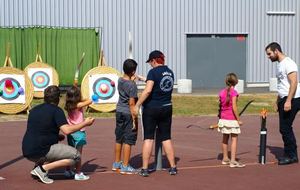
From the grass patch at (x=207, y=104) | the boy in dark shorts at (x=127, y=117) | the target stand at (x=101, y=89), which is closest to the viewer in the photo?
the boy in dark shorts at (x=127, y=117)

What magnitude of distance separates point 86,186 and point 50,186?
1.58ft

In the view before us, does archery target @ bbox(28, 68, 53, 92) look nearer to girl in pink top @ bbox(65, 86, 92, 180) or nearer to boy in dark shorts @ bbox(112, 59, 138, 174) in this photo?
boy in dark shorts @ bbox(112, 59, 138, 174)

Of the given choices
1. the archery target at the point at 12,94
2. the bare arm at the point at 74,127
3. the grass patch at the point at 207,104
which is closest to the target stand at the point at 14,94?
the archery target at the point at 12,94

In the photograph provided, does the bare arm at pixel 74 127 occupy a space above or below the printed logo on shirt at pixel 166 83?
below

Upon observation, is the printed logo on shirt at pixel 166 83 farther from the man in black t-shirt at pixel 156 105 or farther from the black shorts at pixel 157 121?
the black shorts at pixel 157 121

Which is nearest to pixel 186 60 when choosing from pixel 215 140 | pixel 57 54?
pixel 57 54

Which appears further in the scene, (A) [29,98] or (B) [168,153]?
(A) [29,98]

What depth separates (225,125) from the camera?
414 inches

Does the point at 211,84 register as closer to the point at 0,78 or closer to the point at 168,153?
the point at 0,78

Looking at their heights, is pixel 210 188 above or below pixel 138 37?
below

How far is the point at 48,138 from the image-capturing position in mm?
8914

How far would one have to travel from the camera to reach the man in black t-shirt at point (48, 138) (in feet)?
29.0

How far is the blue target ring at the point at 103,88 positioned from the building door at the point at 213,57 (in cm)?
1107

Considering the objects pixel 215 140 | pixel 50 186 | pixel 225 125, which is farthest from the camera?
pixel 215 140
